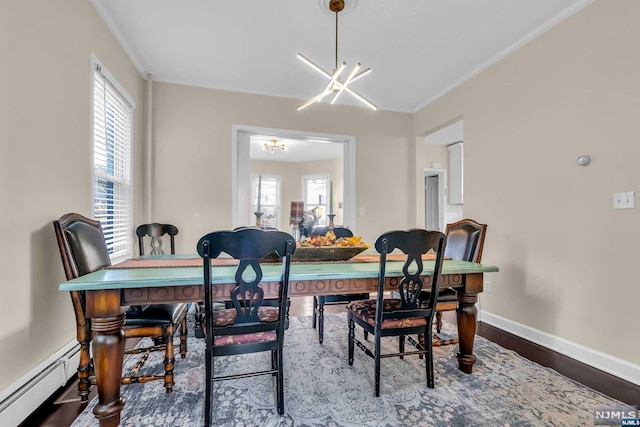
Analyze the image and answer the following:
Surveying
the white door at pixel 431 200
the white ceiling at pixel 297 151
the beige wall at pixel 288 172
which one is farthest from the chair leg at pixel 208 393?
the white door at pixel 431 200

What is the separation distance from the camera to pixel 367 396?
5.69 feet

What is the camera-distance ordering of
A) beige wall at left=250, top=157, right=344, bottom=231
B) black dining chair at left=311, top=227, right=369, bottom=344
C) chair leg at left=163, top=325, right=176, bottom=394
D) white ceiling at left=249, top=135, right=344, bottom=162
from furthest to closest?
beige wall at left=250, top=157, right=344, bottom=231 → white ceiling at left=249, top=135, right=344, bottom=162 → black dining chair at left=311, top=227, right=369, bottom=344 → chair leg at left=163, top=325, right=176, bottom=394

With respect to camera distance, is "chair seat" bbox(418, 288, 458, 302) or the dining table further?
"chair seat" bbox(418, 288, 458, 302)

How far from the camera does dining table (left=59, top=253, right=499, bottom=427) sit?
1396 mm

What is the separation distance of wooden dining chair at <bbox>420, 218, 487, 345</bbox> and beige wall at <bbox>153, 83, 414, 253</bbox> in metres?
1.81

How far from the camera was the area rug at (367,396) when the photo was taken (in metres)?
1.53

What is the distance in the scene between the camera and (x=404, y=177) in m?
4.49

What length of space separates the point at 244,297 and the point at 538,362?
2.20 metres

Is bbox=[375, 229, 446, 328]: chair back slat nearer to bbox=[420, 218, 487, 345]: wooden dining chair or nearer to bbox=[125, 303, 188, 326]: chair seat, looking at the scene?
bbox=[420, 218, 487, 345]: wooden dining chair

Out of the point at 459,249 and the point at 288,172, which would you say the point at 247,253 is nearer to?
the point at 459,249

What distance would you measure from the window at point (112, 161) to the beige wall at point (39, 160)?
0.24 m

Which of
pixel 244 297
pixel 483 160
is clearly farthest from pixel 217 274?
pixel 483 160

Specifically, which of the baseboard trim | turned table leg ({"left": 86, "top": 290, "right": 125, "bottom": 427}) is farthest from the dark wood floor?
turned table leg ({"left": 86, "top": 290, "right": 125, "bottom": 427})

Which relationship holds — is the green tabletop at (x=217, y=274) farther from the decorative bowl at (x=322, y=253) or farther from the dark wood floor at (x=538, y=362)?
the dark wood floor at (x=538, y=362)
